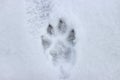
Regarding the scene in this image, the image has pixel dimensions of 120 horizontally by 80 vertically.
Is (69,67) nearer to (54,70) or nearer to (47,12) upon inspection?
(54,70)

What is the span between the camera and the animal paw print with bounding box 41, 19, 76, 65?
3.38 feet

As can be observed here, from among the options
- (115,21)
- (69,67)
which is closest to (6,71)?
(69,67)

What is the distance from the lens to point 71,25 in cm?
103

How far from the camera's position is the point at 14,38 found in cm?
109

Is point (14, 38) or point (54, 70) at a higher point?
point (14, 38)

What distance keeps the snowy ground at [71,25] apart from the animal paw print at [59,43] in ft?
0.05

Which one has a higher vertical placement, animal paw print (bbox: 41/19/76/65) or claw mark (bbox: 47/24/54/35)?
claw mark (bbox: 47/24/54/35)

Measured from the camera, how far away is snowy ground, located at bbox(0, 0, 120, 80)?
1041 mm

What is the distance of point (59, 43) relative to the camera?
1.04 meters

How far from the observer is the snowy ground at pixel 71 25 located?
1041mm

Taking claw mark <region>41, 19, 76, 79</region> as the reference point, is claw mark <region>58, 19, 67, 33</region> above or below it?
above

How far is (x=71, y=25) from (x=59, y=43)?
2.4 inches

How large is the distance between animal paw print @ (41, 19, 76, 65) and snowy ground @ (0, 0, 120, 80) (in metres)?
0.02

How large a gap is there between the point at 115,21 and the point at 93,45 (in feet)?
0.31
